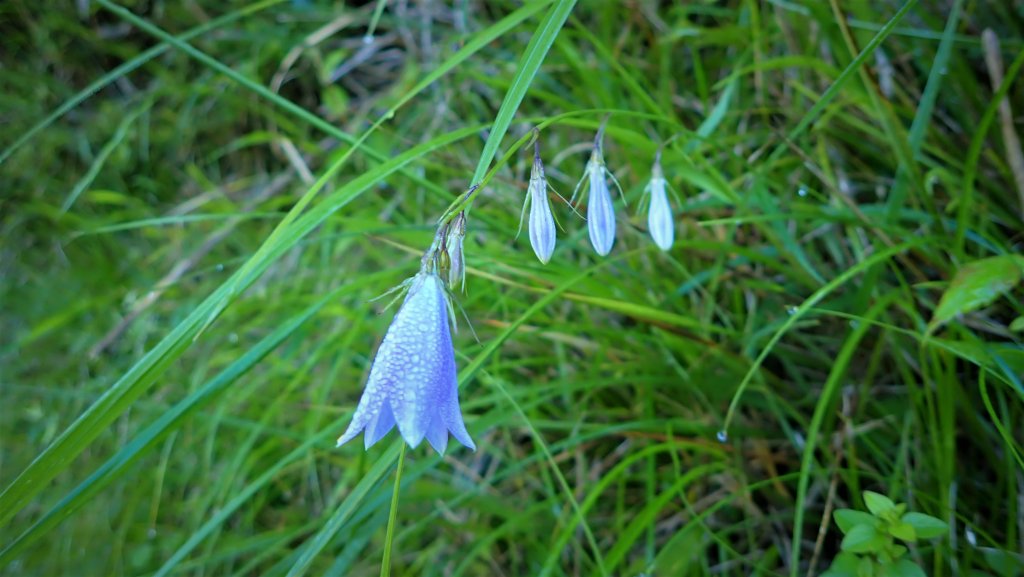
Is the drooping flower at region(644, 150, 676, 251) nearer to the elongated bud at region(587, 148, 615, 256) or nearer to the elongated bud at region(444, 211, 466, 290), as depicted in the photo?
the elongated bud at region(587, 148, 615, 256)

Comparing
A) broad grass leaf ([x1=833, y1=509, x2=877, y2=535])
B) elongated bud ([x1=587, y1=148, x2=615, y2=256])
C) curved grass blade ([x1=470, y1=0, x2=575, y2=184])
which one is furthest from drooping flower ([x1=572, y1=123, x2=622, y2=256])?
broad grass leaf ([x1=833, y1=509, x2=877, y2=535])

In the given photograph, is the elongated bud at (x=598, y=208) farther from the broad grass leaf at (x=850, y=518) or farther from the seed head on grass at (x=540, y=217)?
the broad grass leaf at (x=850, y=518)

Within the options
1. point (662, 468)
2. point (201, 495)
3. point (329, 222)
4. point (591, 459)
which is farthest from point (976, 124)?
point (201, 495)

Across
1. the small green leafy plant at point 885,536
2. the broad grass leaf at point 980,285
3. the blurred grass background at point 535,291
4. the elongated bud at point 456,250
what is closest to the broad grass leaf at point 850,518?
the small green leafy plant at point 885,536

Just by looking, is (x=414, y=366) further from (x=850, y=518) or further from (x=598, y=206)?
(x=850, y=518)

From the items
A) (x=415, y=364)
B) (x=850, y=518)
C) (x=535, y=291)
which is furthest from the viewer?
(x=535, y=291)

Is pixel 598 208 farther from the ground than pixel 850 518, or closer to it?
farther from the ground

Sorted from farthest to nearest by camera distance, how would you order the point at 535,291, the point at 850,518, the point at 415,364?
the point at 535,291 → the point at 850,518 → the point at 415,364

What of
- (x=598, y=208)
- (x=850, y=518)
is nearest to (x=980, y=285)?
(x=850, y=518)
